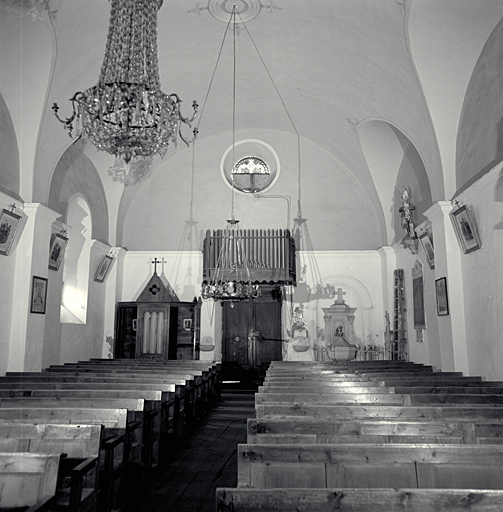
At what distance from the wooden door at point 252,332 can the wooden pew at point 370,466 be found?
35.2ft

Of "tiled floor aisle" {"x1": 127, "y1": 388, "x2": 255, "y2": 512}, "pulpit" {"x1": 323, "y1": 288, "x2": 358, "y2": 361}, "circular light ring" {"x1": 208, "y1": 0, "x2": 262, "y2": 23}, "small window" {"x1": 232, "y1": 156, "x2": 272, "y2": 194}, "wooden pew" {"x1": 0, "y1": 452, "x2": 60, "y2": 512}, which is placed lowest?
"tiled floor aisle" {"x1": 127, "y1": 388, "x2": 255, "y2": 512}

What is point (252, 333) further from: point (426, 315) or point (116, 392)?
point (116, 392)

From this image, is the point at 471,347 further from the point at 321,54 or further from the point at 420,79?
the point at 321,54

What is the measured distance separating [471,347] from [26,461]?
689 cm

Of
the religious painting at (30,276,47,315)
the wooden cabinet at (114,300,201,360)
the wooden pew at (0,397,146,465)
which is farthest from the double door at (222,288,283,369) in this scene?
the wooden pew at (0,397,146,465)

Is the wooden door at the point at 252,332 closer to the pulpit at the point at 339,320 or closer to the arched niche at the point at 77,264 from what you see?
the pulpit at the point at 339,320

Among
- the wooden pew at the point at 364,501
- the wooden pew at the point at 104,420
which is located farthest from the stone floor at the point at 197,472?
the wooden pew at the point at 364,501

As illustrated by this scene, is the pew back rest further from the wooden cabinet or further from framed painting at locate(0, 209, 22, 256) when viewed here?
the wooden cabinet

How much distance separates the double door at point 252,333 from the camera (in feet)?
43.4

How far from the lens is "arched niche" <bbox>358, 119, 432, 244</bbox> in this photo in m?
10.4

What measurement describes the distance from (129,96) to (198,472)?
3750mm

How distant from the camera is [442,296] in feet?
27.3

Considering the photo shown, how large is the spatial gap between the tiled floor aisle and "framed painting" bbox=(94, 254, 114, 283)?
5.42 meters

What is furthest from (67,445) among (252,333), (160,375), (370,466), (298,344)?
(252,333)
